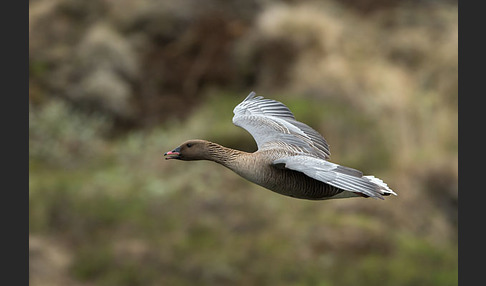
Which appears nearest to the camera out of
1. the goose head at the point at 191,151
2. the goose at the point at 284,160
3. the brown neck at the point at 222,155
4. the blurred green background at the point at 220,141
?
the goose at the point at 284,160

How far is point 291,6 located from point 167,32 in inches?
153

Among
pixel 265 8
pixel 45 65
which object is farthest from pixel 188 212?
pixel 265 8

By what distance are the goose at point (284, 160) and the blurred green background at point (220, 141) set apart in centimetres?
675

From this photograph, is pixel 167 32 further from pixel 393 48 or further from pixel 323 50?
pixel 393 48

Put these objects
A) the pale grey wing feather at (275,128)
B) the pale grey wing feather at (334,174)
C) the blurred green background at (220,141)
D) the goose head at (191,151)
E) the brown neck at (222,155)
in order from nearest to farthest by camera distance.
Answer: the pale grey wing feather at (334,174), the brown neck at (222,155), the goose head at (191,151), the pale grey wing feather at (275,128), the blurred green background at (220,141)

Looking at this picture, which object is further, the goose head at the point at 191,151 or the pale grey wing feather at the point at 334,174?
the goose head at the point at 191,151

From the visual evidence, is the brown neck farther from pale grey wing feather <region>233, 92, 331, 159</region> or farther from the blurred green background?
the blurred green background

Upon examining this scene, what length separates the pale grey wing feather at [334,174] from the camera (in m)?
6.29

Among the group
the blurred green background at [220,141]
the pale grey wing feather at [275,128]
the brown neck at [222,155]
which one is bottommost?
the brown neck at [222,155]

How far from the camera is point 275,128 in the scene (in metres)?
8.61

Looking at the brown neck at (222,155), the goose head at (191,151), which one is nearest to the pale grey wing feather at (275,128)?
the brown neck at (222,155)

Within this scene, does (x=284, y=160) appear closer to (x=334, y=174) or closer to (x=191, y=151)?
(x=334, y=174)

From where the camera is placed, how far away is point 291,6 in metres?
21.8

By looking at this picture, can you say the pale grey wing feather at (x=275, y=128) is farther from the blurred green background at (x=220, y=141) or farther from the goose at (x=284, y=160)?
the blurred green background at (x=220, y=141)
